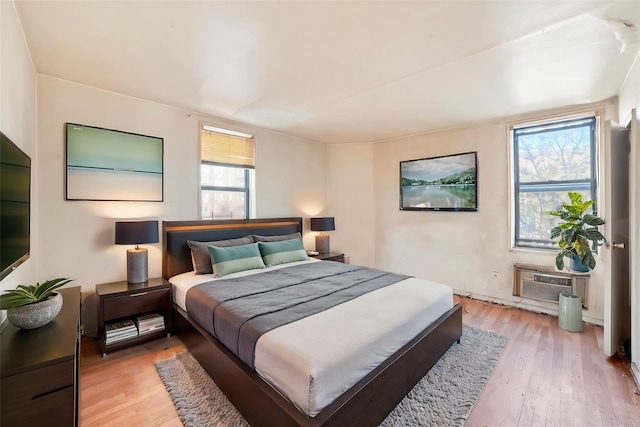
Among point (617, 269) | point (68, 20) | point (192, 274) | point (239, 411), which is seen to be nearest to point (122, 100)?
point (68, 20)

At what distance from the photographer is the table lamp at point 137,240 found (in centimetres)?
274

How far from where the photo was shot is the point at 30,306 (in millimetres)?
1518

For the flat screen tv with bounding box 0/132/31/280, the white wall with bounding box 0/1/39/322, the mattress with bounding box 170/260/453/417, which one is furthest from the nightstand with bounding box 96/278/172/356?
the mattress with bounding box 170/260/453/417

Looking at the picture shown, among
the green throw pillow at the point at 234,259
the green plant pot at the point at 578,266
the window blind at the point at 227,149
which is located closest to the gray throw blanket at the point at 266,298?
the green throw pillow at the point at 234,259

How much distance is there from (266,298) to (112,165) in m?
2.27

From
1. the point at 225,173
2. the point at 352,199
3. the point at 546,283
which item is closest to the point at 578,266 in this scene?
the point at 546,283

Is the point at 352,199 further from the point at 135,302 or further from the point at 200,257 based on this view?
the point at 135,302

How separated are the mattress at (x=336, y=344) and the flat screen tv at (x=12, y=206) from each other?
55.6 inches

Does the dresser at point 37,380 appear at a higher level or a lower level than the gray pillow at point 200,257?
lower

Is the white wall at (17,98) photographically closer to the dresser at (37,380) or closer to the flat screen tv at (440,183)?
the dresser at (37,380)

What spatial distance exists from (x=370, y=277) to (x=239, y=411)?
1.67 meters

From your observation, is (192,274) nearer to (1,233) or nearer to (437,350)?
(1,233)

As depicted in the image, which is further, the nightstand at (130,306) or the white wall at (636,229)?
the nightstand at (130,306)

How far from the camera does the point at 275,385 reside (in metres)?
1.53
